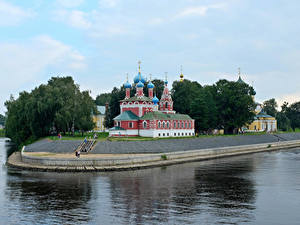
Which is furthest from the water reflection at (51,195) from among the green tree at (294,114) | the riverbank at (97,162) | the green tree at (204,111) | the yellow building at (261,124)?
the green tree at (294,114)

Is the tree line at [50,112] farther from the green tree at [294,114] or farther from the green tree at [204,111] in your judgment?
the green tree at [294,114]

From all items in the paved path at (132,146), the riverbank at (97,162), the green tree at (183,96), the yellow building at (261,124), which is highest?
the green tree at (183,96)

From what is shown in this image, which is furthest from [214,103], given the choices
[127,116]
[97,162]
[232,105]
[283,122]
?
[283,122]

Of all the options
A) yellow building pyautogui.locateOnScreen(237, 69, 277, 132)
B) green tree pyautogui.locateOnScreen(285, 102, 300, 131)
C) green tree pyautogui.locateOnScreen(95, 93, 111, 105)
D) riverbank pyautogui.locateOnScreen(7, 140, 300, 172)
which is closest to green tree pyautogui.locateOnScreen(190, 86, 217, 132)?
riverbank pyautogui.locateOnScreen(7, 140, 300, 172)

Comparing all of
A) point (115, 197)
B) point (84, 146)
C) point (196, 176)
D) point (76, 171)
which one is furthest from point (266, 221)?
point (84, 146)

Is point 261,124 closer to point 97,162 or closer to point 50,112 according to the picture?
point 50,112

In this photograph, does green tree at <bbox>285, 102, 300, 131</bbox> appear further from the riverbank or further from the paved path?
the riverbank

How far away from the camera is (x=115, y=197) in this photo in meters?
30.3

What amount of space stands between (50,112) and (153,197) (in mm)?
43241

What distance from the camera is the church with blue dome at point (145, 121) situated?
7119cm

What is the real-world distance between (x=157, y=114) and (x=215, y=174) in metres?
31.9

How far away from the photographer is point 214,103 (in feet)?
310

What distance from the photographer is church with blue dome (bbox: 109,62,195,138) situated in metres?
71.2

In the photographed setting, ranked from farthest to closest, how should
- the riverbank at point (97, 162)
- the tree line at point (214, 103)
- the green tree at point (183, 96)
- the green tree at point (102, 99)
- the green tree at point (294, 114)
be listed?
the green tree at point (102, 99), the green tree at point (294, 114), the green tree at point (183, 96), the tree line at point (214, 103), the riverbank at point (97, 162)
